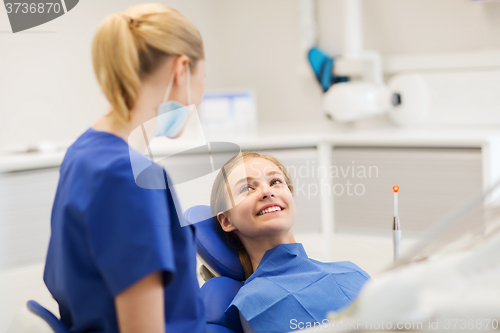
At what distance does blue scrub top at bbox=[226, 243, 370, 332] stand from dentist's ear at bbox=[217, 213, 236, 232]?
5.2 inches

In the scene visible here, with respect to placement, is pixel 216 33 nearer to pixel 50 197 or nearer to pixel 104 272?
pixel 50 197

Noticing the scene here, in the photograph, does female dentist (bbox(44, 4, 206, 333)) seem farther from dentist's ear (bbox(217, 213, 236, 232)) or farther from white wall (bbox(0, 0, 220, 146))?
white wall (bbox(0, 0, 220, 146))

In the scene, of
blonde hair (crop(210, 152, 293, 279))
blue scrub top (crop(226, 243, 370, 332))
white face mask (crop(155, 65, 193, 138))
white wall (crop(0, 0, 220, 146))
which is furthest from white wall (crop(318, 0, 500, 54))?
white face mask (crop(155, 65, 193, 138))

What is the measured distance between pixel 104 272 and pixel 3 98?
166cm

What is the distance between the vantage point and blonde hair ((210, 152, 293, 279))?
119 cm

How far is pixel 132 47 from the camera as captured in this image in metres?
0.86

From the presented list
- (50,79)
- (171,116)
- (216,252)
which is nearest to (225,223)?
(216,252)

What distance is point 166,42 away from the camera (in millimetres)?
885

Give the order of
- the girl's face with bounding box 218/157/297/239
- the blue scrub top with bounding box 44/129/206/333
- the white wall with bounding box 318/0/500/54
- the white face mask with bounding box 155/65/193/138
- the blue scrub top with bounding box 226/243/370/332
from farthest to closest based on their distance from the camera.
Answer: the white wall with bounding box 318/0/500/54
the girl's face with bounding box 218/157/297/239
the blue scrub top with bounding box 226/243/370/332
the white face mask with bounding box 155/65/193/138
the blue scrub top with bounding box 44/129/206/333

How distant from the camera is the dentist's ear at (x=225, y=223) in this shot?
1.36m

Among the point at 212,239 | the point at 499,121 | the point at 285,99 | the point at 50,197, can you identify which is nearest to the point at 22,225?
the point at 50,197

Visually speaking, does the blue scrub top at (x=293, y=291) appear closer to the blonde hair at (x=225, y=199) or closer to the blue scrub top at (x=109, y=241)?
the blonde hair at (x=225, y=199)

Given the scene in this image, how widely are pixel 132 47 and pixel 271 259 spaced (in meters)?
0.66

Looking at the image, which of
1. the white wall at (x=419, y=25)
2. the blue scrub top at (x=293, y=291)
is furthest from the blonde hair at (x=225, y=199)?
the white wall at (x=419, y=25)
